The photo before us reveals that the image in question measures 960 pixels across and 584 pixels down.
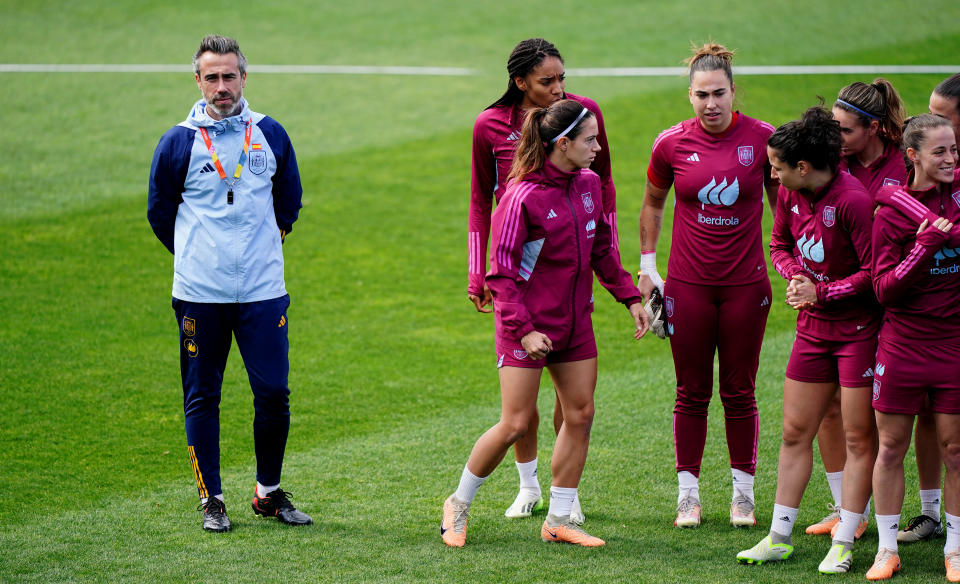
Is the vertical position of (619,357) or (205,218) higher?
(205,218)

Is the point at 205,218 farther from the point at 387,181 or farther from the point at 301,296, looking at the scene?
the point at 387,181

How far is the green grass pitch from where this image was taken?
468 centimetres

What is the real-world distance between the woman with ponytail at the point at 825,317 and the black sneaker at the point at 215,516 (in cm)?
234

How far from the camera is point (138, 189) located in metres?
11.4

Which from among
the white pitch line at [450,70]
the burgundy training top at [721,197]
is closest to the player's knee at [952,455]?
the burgundy training top at [721,197]

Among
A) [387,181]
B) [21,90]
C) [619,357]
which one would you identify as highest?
[21,90]

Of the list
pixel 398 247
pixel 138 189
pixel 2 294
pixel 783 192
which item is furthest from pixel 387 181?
pixel 783 192

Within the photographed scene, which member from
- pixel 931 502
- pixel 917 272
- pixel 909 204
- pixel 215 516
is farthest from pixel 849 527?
pixel 215 516

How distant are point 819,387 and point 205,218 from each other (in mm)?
2814

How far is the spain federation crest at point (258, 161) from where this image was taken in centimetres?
484

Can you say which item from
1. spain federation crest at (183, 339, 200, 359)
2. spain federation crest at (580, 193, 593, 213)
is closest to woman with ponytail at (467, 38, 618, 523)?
spain federation crest at (580, 193, 593, 213)

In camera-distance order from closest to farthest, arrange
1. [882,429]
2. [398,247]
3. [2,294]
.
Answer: [882,429] < [2,294] < [398,247]

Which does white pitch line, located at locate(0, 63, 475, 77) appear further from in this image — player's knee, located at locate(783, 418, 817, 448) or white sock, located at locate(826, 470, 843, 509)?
player's knee, located at locate(783, 418, 817, 448)

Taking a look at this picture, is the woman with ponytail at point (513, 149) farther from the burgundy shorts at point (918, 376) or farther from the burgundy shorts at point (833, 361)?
the burgundy shorts at point (918, 376)
